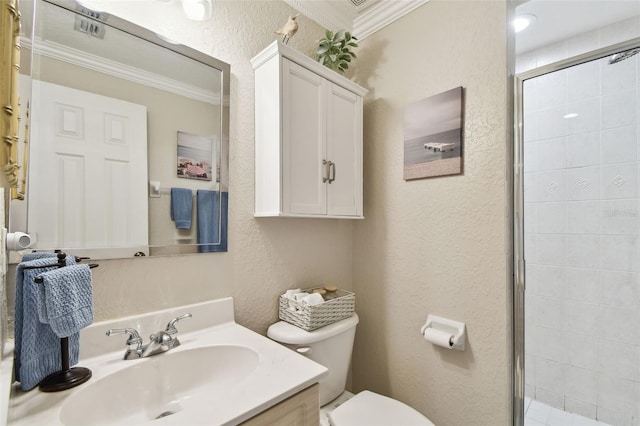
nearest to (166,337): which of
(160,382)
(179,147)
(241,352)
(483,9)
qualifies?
(160,382)

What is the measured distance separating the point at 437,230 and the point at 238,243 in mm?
933

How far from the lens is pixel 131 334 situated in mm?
935

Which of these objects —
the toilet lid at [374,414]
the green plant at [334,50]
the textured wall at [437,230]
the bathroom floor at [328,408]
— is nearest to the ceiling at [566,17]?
the textured wall at [437,230]

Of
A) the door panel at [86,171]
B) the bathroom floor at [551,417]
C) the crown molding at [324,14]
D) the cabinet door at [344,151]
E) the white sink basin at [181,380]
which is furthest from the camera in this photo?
the bathroom floor at [551,417]

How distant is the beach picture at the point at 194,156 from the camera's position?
3.73 ft

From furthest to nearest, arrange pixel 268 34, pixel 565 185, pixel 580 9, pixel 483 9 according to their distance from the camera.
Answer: pixel 565 185 < pixel 580 9 < pixel 268 34 < pixel 483 9

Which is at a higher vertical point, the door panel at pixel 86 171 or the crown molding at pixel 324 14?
the crown molding at pixel 324 14

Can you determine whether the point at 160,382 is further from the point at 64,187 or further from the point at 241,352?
the point at 64,187

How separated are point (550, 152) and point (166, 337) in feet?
7.21

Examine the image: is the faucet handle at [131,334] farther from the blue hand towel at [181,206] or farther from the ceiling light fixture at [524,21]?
the ceiling light fixture at [524,21]

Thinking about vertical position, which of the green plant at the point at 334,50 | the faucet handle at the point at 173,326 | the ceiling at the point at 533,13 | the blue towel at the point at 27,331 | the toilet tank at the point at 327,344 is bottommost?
the toilet tank at the point at 327,344

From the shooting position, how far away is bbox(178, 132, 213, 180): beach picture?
1.14m

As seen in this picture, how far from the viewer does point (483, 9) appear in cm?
126

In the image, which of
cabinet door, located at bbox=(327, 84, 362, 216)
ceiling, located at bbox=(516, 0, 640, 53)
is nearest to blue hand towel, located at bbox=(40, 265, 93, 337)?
cabinet door, located at bbox=(327, 84, 362, 216)
